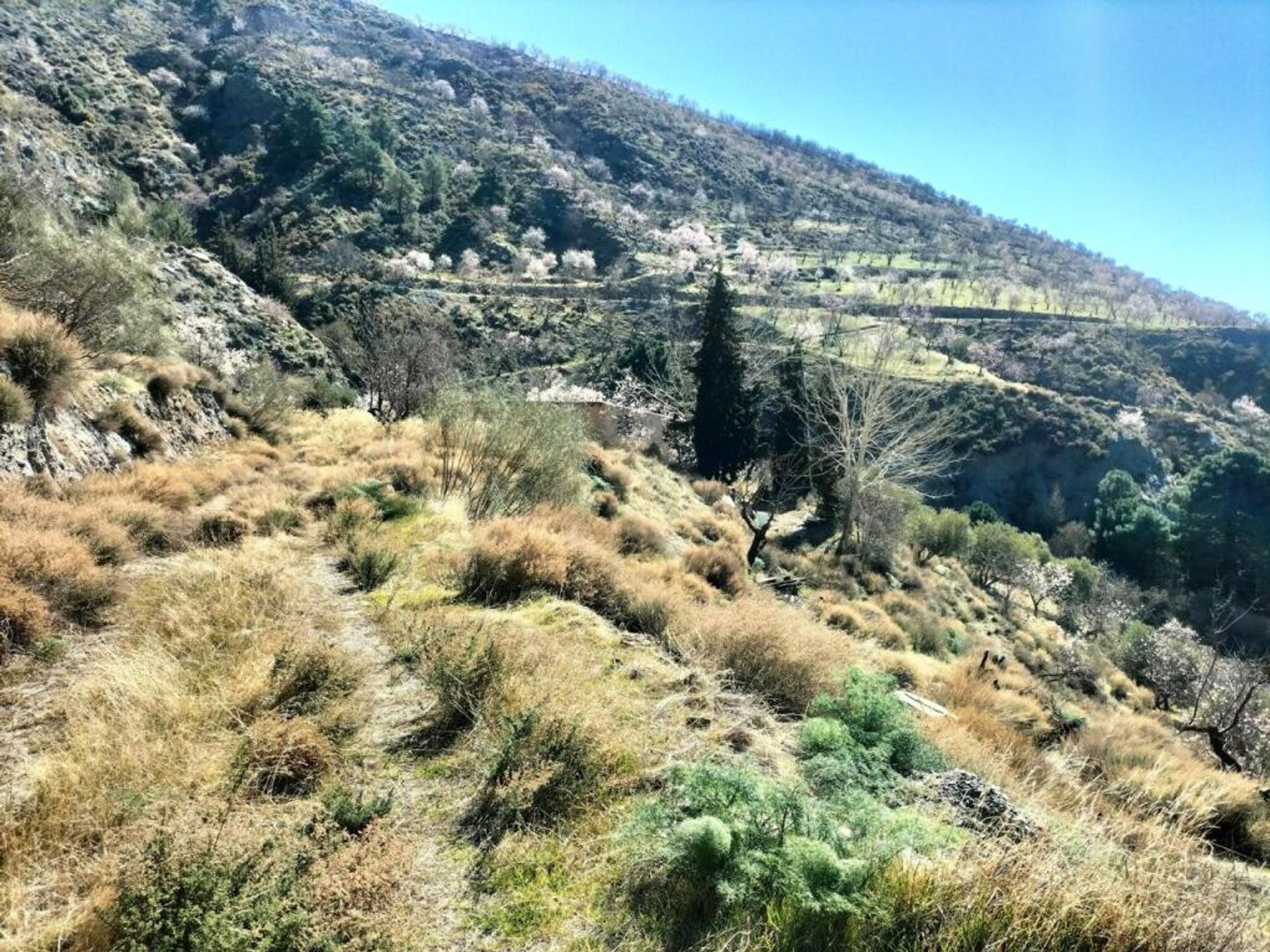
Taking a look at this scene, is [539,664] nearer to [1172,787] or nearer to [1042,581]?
[1172,787]

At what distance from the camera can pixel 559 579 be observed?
8.95 m

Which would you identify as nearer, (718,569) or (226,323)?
(718,569)

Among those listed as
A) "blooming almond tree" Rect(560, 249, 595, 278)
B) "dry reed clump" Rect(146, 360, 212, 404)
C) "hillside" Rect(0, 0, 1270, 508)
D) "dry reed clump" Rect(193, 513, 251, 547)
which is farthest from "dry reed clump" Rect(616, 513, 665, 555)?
"blooming almond tree" Rect(560, 249, 595, 278)

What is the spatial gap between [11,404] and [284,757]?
8488 mm

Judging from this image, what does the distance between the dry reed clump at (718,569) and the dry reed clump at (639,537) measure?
1044mm

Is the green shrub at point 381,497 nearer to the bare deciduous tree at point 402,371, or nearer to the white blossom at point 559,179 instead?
the bare deciduous tree at point 402,371

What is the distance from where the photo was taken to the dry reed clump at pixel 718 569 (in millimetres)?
14070

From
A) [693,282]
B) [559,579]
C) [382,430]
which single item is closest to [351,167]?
[693,282]

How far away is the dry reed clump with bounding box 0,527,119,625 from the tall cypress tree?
29.3 metres

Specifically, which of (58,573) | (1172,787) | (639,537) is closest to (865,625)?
(639,537)

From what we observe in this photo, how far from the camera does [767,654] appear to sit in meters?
7.45

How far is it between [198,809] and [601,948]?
7.82 ft

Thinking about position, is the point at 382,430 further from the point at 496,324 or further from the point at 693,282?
the point at 693,282

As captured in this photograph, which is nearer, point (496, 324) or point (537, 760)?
point (537, 760)
